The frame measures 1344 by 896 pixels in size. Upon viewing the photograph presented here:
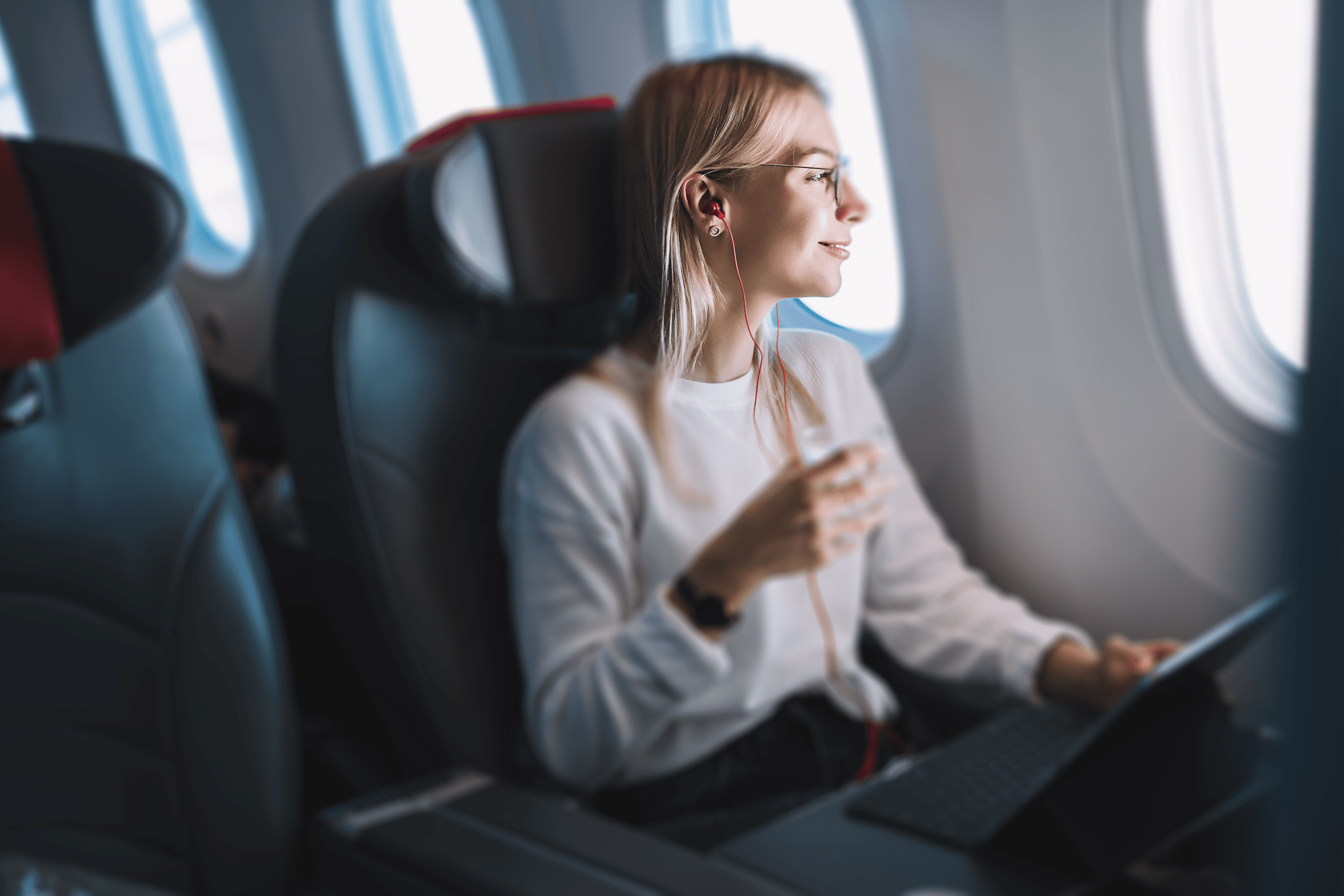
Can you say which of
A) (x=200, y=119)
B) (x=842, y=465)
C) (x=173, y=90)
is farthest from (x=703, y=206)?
(x=200, y=119)

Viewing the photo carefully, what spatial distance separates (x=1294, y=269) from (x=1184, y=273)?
0.50 meters

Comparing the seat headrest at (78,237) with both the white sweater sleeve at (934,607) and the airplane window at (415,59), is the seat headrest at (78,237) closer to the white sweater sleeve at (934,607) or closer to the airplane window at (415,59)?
the airplane window at (415,59)

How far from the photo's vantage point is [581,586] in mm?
Result: 864

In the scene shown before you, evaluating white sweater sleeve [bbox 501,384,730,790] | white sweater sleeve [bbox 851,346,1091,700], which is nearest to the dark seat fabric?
white sweater sleeve [bbox 501,384,730,790]

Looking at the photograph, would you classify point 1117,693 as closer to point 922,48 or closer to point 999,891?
point 999,891

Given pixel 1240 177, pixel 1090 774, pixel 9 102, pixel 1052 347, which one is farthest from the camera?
pixel 9 102

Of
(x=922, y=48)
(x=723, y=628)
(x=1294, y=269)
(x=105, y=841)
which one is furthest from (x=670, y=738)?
(x=1294, y=269)

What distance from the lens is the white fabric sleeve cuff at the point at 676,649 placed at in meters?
0.79

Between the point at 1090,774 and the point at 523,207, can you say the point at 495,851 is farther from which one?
the point at 523,207

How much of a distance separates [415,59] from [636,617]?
0.81 m

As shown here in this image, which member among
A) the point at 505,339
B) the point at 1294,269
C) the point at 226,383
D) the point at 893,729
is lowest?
the point at 893,729

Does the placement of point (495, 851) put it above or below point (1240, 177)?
below

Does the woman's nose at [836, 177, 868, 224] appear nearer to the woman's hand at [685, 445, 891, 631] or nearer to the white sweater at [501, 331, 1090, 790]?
the woman's hand at [685, 445, 891, 631]

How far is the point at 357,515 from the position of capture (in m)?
0.93
